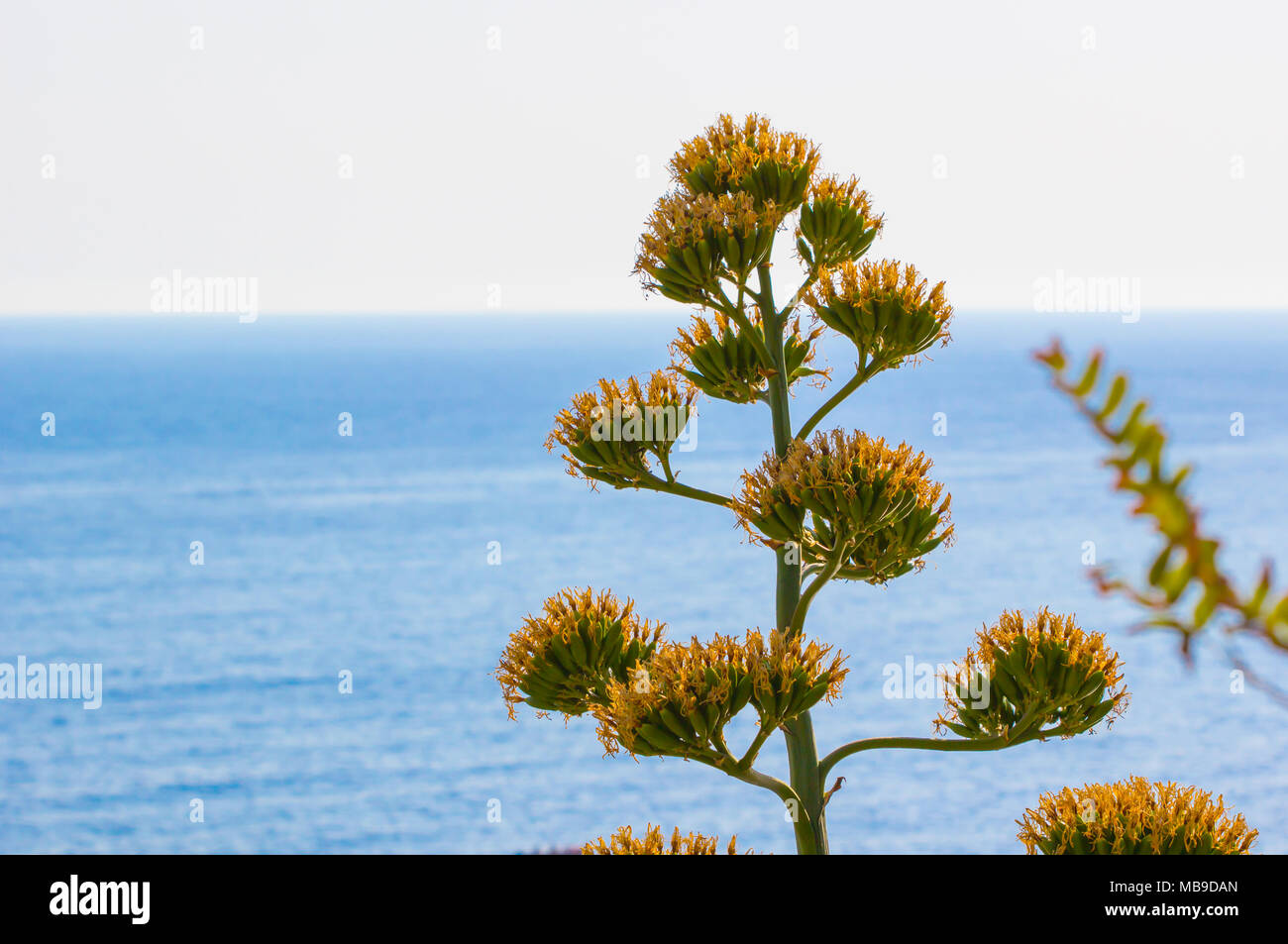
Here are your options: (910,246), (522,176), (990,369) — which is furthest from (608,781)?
(990,369)

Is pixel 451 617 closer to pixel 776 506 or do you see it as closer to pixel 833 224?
pixel 833 224

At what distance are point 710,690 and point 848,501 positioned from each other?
0.84 metres

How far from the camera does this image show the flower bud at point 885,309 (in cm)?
483

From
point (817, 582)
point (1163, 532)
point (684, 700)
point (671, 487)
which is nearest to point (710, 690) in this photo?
point (684, 700)

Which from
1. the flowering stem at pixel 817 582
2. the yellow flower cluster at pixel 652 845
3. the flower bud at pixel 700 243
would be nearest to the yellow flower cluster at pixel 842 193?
the flower bud at pixel 700 243

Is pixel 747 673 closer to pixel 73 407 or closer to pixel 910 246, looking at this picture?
pixel 910 246

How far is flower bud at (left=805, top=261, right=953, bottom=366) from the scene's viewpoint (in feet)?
15.9

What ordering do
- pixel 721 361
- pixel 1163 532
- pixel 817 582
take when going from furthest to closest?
pixel 721 361 → pixel 817 582 → pixel 1163 532

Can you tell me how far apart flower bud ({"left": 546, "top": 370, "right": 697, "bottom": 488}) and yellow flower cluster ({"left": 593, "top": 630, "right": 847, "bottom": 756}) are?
0.95 m

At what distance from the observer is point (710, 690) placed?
432cm

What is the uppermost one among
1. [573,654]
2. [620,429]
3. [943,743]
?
[620,429]

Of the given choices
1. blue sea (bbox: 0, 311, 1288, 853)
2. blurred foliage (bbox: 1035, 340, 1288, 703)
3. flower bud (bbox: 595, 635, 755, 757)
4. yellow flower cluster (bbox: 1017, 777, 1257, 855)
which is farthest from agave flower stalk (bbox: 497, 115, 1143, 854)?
blue sea (bbox: 0, 311, 1288, 853)

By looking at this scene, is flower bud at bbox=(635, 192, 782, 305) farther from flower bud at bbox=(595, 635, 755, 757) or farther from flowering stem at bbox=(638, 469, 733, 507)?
flower bud at bbox=(595, 635, 755, 757)
